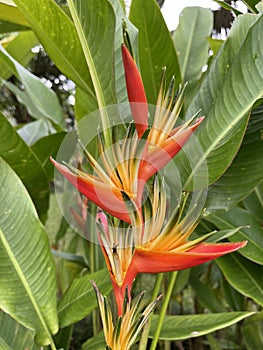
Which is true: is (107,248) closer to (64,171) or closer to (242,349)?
(64,171)

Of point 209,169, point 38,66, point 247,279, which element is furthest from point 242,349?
point 38,66

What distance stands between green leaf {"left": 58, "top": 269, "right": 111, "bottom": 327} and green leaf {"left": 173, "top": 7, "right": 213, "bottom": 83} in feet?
1.72

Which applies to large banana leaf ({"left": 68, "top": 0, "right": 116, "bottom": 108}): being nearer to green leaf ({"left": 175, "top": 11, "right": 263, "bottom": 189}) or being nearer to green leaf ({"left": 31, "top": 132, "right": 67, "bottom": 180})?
green leaf ({"left": 175, "top": 11, "right": 263, "bottom": 189})

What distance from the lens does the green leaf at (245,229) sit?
780 millimetres

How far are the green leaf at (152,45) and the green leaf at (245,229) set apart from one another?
23cm

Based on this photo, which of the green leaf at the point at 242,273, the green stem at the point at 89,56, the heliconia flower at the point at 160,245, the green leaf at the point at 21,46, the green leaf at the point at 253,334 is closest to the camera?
the heliconia flower at the point at 160,245

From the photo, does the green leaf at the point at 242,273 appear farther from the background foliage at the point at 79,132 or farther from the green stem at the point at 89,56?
the green stem at the point at 89,56

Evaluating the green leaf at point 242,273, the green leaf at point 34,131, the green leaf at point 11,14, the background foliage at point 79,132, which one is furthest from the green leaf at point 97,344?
the green leaf at point 34,131

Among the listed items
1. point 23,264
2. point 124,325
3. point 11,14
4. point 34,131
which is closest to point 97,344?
point 23,264

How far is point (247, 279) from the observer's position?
84cm

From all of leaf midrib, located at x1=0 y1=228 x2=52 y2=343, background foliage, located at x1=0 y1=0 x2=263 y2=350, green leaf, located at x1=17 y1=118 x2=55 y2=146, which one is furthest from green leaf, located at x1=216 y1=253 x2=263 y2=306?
green leaf, located at x1=17 y1=118 x2=55 y2=146

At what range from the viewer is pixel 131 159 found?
1.46ft

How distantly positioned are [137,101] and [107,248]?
15 centimetres

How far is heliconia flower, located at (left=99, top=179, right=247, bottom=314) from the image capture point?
1.40 ft
